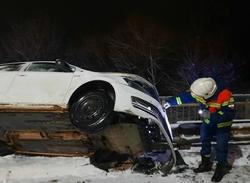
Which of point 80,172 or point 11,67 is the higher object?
point 11,67

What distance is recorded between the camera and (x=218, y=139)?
18.1 ft

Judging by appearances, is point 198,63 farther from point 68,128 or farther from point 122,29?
point 68,128

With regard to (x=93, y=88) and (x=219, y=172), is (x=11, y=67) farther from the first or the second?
(x=219, y=172)

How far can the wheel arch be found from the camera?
18.0 feet

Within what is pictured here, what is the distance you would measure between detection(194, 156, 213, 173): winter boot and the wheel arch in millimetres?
1656

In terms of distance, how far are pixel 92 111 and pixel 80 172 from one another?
1005mm

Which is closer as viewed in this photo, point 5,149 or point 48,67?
point 48,67

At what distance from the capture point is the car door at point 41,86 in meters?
5.48

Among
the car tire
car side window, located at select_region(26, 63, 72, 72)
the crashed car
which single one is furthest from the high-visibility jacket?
the car tire

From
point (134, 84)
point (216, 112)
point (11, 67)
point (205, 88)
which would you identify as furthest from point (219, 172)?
point (11, 67)

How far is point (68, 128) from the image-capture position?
223 inches

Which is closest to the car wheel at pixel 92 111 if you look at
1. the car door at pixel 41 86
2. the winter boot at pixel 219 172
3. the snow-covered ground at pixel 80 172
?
the car door at pixel 41 86

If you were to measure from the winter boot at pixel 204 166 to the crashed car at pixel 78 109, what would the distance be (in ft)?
1.42

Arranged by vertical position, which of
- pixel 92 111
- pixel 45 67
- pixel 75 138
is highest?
pixel 45 67
